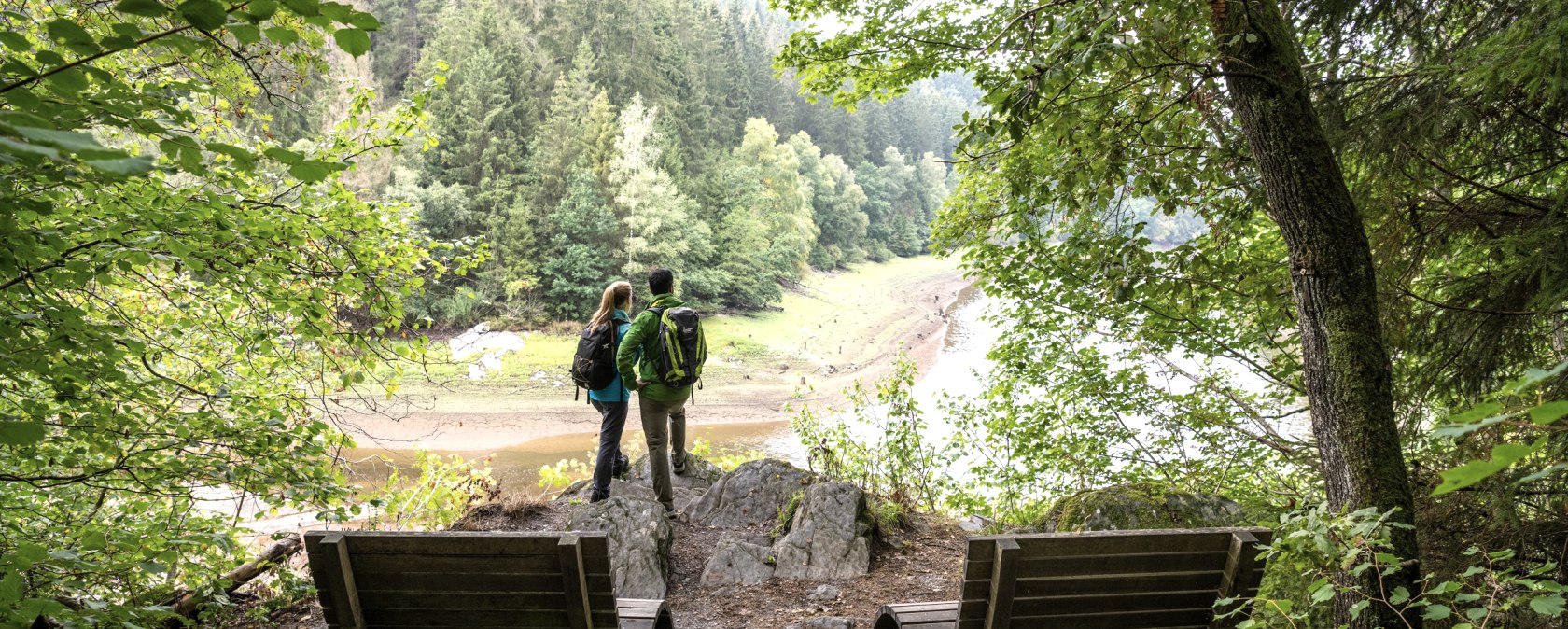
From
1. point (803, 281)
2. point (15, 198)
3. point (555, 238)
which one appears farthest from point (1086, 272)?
point (803, 281)

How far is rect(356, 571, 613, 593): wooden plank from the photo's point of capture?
2.88m

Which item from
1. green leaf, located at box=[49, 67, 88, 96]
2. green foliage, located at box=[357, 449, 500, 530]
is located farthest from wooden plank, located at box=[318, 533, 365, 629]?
green foliage, located at box=[357, 449, 500, 530]

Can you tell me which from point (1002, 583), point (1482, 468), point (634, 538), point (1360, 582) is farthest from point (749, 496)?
point (1482, 468)

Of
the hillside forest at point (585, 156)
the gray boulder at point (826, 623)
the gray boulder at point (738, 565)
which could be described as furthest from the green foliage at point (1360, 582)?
the hillside forest at point (585, 156)

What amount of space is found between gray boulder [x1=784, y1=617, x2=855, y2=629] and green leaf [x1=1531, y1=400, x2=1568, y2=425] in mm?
3933

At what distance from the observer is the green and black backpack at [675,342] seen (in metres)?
5.56

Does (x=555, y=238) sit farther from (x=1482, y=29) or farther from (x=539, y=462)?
(x=1482, y=29)

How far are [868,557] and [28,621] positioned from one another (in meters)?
4.38

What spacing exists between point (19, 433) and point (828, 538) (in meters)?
4.54

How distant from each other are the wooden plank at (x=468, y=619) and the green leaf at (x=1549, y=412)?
9.31 feet

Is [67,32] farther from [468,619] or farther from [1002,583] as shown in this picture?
[1002,583]

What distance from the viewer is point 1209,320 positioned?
5992 millimetres

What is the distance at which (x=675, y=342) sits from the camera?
18.3 feet

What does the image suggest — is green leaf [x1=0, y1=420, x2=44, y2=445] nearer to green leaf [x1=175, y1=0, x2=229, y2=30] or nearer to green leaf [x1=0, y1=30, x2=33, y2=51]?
green leaf [x1=0, y1=30, x2=33, y2=51]
